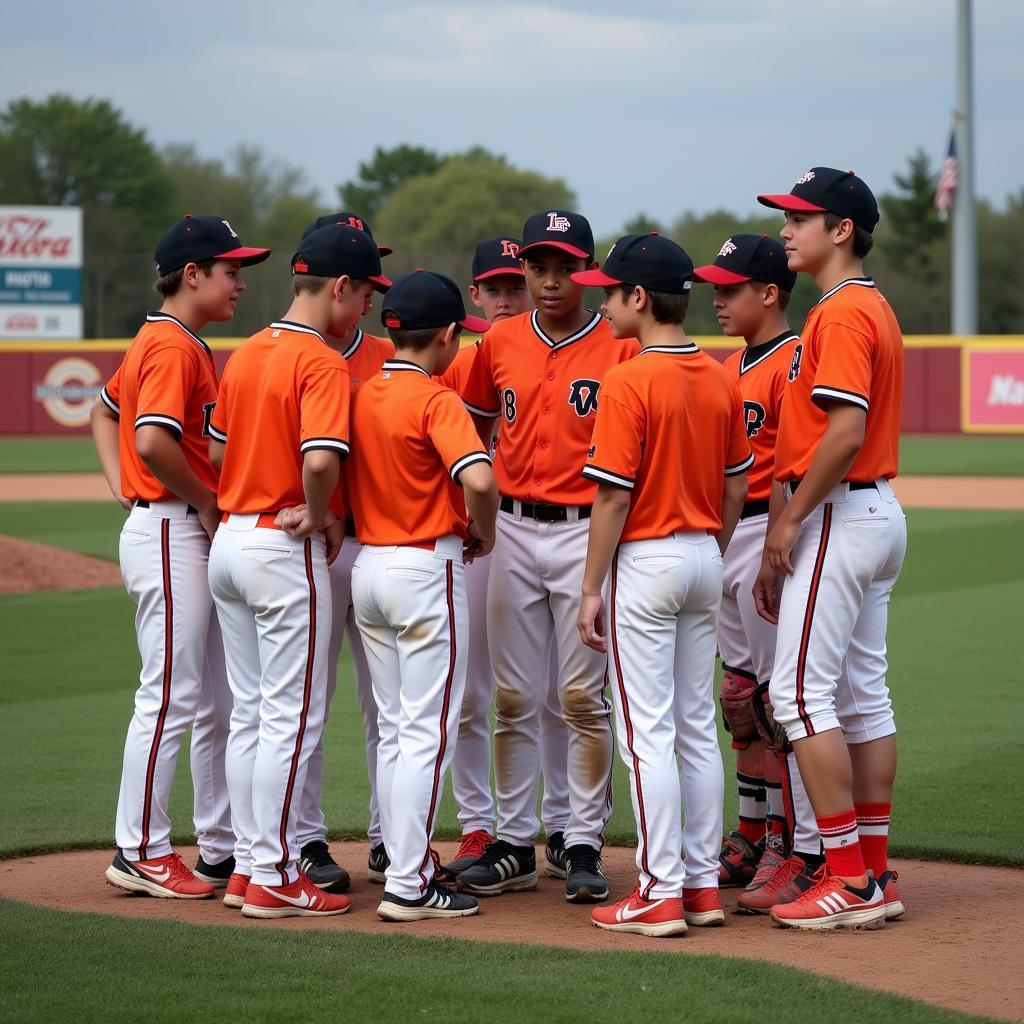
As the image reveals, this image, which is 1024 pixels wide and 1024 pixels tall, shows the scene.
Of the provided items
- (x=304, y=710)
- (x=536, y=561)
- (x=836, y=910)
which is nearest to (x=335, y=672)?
(x=304, y=710)

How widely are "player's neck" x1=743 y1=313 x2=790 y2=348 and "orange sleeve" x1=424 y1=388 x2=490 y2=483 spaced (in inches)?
47.1

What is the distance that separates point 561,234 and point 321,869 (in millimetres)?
2208

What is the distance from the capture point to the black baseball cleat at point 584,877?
472 centimetres

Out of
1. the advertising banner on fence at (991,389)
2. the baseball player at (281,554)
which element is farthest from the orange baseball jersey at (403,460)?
the advertising banner on fence at (991,389)

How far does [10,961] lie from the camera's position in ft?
12.8

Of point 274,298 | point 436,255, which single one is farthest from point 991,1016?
point 436,255

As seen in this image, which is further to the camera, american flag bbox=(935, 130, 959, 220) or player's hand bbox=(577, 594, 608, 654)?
american flag bbox=(935, 130, 959, 220)

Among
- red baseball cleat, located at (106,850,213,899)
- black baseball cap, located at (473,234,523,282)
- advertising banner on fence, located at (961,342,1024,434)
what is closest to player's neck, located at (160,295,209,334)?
black baseball cap, located at (473,234,523,282)

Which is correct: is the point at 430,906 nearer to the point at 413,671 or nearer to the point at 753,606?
the point at 413,671

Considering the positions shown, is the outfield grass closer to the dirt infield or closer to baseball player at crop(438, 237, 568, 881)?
baseball player at crop(438, 237, 568, 881)

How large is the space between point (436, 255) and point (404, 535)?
5672 cm

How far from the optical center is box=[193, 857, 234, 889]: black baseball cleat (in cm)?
495

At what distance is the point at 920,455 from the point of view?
2650cm

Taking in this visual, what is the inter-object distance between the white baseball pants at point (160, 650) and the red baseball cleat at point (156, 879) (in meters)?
0.03
